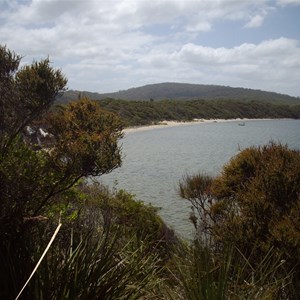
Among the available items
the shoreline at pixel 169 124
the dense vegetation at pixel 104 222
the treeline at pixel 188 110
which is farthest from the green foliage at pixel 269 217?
the shoreline at pixel 169 124

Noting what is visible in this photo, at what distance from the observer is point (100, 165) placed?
7.11m

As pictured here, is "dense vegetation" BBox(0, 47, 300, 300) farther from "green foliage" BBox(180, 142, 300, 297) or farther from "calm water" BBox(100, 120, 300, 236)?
"calm water" BBox(100, 120, 300, 236)

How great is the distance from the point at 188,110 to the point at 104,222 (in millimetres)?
110802

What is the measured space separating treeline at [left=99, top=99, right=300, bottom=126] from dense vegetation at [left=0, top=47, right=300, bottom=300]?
6190cm

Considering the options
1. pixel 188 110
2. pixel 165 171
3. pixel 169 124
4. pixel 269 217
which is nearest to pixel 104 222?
pixel 269 217

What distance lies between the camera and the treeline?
90394 mm

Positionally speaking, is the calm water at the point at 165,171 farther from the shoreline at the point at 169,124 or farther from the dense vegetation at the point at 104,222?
the shoreline at the point at 169,124

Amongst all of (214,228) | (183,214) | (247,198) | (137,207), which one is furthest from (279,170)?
(183,214)

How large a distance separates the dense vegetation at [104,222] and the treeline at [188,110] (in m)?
61.9

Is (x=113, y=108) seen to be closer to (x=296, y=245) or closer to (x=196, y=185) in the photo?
(x=196, y=185)

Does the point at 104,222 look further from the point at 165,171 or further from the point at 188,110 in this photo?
the point at 188,110

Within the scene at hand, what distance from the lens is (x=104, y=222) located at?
7.30 metres

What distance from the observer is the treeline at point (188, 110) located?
3559 inches

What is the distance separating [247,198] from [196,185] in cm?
419
